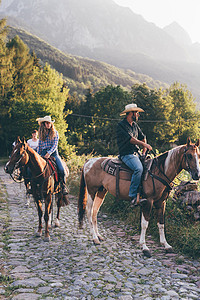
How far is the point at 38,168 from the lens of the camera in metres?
6.28

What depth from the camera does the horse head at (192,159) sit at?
207 inches

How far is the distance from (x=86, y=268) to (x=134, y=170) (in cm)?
228

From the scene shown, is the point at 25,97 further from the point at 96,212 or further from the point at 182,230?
the point at 182,230

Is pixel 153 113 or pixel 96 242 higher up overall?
pixel 153 113

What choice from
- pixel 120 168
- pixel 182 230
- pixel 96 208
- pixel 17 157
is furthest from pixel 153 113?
pixel 17 157

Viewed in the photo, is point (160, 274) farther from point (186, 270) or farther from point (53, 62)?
point (53, 62)

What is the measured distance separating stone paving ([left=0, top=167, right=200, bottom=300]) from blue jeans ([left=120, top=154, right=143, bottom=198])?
1.37m

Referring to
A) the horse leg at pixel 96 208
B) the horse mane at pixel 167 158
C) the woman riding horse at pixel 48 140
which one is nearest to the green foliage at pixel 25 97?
the woman riding horse at pixel 48 140

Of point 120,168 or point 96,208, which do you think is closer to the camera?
point 120,168

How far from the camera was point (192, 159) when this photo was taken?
5328 mm

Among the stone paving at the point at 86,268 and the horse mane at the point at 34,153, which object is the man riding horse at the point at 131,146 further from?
the horse mane at the point at 34,153

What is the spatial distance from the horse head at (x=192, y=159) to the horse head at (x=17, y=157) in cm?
356

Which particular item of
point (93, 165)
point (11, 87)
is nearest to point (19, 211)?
point (93, 165)

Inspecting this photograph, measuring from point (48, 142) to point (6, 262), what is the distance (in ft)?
10.6
